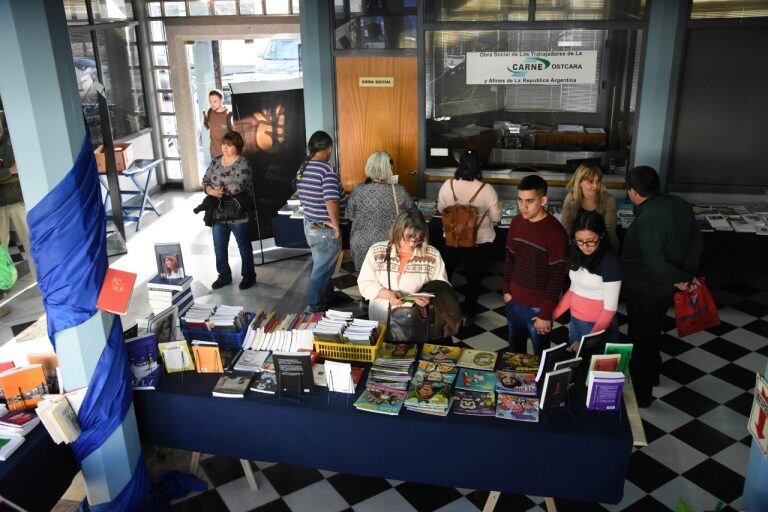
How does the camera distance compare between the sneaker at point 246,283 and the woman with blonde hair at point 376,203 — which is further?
the sneaker at point 246,283

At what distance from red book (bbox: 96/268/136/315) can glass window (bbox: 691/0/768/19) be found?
228 inches

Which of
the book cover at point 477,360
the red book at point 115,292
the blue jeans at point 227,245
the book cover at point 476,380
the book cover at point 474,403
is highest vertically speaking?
the red book at point 115,292

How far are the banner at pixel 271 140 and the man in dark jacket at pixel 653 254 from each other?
4.10 m

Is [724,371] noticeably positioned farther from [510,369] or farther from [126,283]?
[126,283]

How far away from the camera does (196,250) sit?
821 cm

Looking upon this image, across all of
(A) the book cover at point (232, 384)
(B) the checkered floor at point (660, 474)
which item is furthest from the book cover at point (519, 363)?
(A) the book cover at point (232, 384)

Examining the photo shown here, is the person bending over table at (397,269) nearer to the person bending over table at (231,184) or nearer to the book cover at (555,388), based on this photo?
the book cover at (555,388)

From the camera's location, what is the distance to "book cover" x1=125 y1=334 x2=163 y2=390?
12.5 ft

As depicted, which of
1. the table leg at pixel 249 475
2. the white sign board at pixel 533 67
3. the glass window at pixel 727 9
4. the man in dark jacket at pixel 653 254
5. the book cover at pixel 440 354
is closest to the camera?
the book cover at pixel 440 354

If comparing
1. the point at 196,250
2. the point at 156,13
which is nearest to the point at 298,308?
the point at 196,250

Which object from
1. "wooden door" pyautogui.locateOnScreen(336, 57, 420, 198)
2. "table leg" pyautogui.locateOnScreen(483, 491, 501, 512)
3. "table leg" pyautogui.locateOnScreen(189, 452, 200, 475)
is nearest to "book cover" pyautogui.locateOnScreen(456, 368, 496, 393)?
"table leg" pyautogui.locateOnScreen(483, 491, 501, 512)

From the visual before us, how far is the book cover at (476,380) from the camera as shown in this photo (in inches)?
145

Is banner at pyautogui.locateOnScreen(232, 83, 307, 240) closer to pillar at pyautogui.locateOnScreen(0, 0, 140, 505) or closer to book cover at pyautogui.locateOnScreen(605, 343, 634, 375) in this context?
pillar at pyautogui.locateOnScreen(0, 0, 140, 505)

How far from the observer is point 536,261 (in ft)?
14.1
